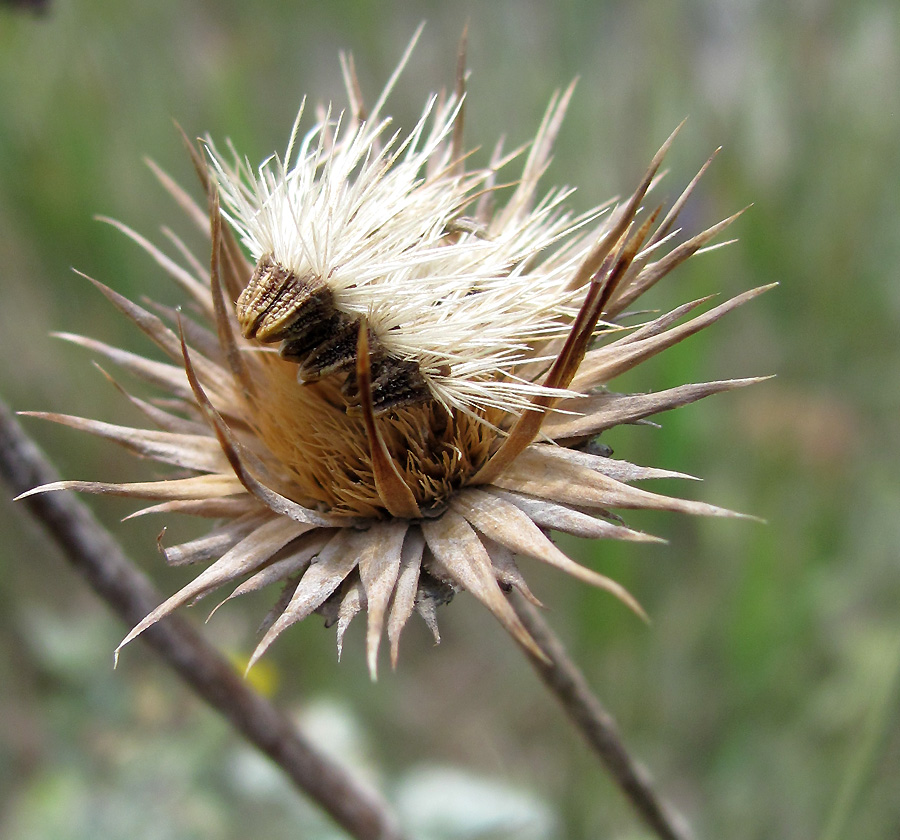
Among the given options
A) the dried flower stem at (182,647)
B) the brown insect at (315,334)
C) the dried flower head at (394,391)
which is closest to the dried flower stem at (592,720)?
the dried flower head at (394,391)

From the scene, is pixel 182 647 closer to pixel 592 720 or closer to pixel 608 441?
pixel 592 720

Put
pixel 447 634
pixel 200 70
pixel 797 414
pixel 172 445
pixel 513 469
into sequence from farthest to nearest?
pixel 447 634
pixel 200 70
pixel 797 414
pixel 172 445
pixel 513 469

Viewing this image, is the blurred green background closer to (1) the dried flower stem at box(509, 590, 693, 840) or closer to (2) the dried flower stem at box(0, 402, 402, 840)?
(2) the dried flower stem at box(0, 402, 402, 840)

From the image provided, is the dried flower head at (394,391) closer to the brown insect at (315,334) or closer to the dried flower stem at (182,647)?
the brown insect at (315,334)

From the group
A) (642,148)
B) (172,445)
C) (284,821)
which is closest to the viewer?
(172,445)

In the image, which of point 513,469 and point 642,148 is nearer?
point 513,469

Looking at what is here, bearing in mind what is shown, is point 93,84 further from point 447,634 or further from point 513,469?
point 513,469

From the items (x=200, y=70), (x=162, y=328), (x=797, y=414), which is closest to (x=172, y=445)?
(x=162, y=328)

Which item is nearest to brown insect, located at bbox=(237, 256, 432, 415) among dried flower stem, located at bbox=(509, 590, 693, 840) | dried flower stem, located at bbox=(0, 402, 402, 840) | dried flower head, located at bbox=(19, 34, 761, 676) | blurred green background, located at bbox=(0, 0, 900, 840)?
dried flower head, located at bbox=(19, 34, 761, 676)

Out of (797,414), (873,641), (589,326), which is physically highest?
(589,326)
